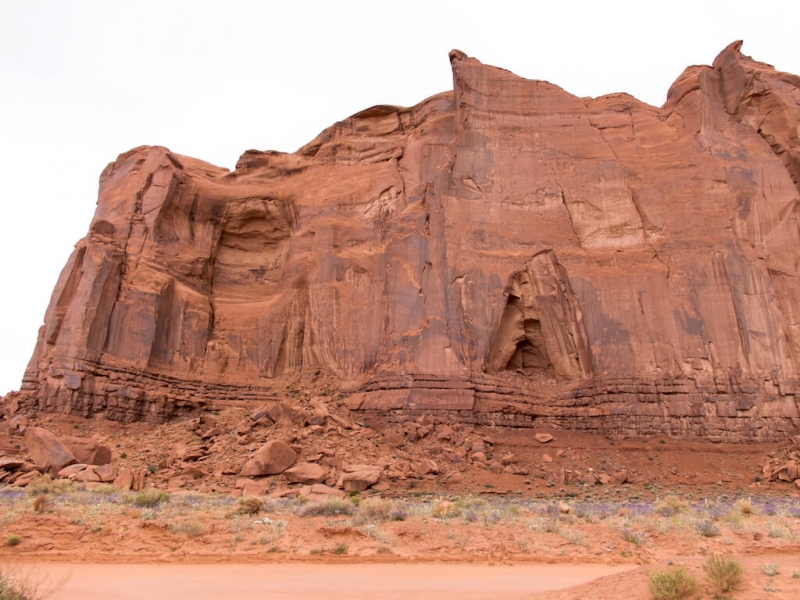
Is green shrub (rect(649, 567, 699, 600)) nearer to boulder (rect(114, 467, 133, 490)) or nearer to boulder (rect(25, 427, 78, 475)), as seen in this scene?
boulder (rect(114, 467, 133, 490))

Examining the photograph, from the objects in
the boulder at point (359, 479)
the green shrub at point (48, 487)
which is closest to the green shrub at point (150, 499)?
the green shrub at point (48, 487)

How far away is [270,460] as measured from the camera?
20031 mm

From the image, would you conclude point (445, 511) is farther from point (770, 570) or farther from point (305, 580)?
point (770, 570)

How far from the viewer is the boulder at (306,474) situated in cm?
1947

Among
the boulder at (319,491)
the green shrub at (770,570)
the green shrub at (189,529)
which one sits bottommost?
the green shrub at (770,570)

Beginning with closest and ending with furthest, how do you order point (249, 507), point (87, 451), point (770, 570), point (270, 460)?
point (770, 570) → point (249, 507) → point (270, 460) → point (87, 451)

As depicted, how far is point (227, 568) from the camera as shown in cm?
890

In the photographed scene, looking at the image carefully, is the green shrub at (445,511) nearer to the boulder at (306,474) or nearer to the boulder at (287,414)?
the boulder at (306,474)

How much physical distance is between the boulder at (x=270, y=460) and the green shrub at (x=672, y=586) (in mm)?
15380

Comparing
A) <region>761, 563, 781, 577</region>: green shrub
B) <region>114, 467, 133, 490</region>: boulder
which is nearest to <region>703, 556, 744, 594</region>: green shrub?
<region>761, 563, 781, 577</region>: green shrub

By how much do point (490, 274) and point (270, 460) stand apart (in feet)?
45.6

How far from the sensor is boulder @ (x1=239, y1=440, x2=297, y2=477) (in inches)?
780

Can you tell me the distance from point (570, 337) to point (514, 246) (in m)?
5.17

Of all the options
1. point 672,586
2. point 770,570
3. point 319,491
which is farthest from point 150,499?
point 770,570
